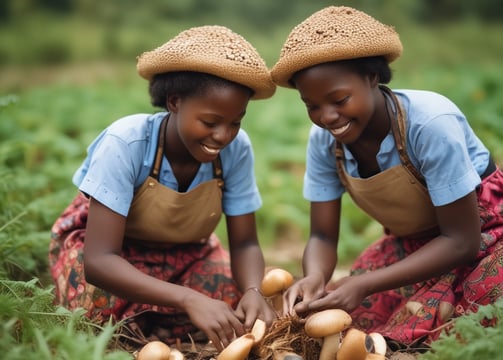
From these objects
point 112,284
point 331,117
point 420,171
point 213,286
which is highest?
point 331,117

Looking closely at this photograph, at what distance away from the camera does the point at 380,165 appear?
116 inches

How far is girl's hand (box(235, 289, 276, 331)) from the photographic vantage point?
2.64 metres

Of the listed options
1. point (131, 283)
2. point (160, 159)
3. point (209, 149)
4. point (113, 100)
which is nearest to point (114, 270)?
point (131, 283)

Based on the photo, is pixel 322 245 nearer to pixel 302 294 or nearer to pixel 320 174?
pixel 320 174

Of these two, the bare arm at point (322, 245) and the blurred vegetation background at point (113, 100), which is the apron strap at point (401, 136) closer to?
the bare arm at point (322, 245)

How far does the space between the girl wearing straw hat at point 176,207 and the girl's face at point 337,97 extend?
9.3 inches

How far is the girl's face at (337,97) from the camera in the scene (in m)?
2.64

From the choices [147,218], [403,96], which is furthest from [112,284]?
[403,96]

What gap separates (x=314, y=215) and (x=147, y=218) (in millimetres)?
904

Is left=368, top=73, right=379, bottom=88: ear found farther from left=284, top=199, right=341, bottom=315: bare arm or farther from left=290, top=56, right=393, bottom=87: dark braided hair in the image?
left=284, top=199, right=341, bottom=315: bare arm

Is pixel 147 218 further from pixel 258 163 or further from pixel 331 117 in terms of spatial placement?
pixel 258 163

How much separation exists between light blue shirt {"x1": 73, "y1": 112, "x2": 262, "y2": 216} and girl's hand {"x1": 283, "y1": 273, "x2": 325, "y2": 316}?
580 millimetres

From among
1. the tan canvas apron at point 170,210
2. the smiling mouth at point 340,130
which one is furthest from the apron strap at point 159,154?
the smiling mouth at point 340,130

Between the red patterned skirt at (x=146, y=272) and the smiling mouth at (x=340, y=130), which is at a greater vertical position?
the smiling mouth at (x=340, y=130)
